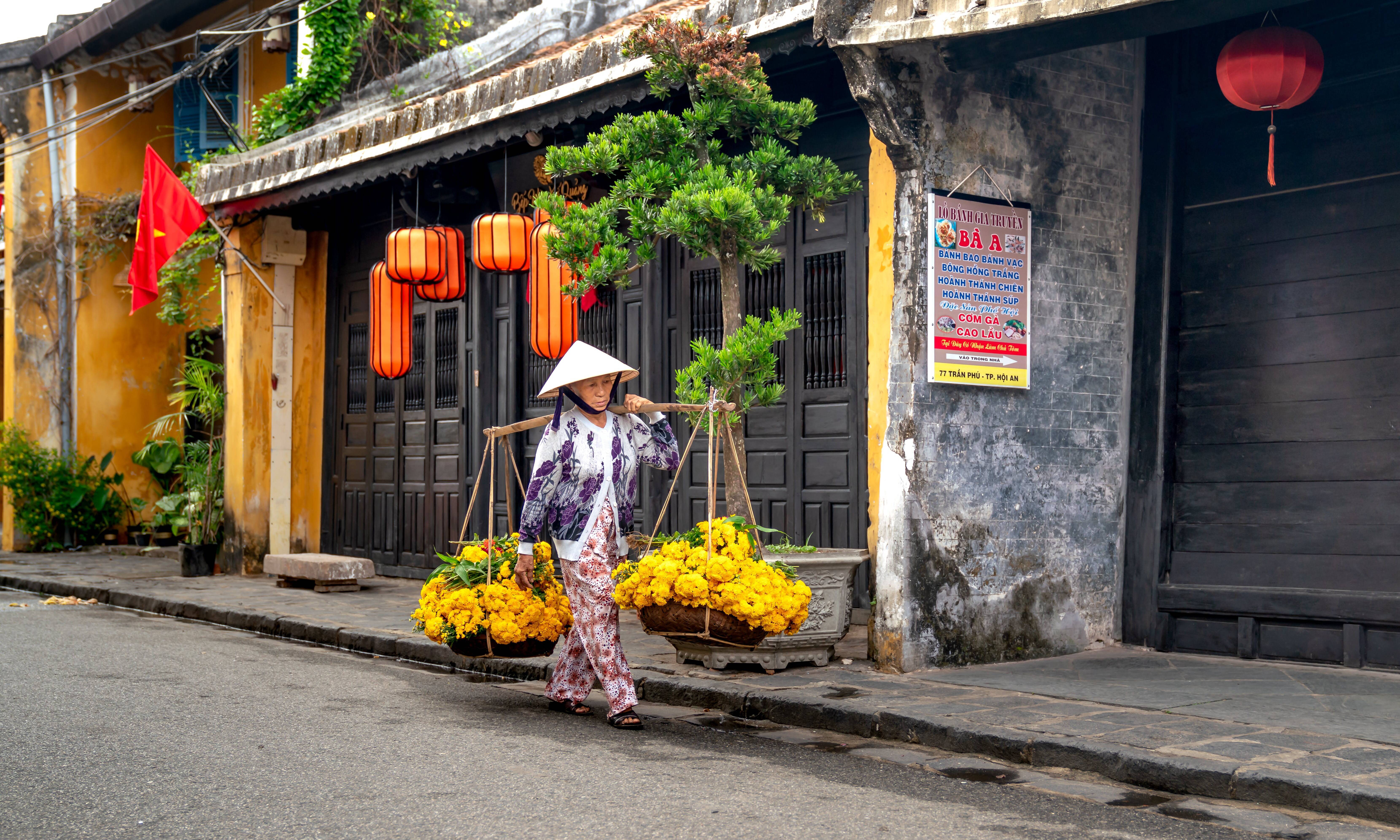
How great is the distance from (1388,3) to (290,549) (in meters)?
13.0

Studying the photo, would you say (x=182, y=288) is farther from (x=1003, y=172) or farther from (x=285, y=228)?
(x=1003, y=172)

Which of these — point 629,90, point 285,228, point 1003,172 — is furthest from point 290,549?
point 1003,172

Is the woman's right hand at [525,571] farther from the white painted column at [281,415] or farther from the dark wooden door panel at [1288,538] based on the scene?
the white painted column at [281,415]

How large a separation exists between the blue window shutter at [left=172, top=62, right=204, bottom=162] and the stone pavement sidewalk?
1189 centimetres

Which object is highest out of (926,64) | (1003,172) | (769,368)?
(926,64)

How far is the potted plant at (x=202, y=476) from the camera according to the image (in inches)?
608

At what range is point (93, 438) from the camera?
1986 centimetres

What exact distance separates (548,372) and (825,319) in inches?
144

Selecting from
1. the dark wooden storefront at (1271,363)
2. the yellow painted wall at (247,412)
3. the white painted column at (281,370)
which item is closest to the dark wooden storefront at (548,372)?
the white painted column at (281,370)

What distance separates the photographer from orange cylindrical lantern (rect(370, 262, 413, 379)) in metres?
12.6

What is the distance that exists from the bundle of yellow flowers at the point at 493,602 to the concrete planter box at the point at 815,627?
0.84 m

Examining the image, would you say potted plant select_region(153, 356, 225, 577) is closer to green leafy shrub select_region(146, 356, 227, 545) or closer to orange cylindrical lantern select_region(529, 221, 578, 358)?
green leafy shrub select_region(146, 356, 227, 545)

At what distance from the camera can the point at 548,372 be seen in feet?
41.6

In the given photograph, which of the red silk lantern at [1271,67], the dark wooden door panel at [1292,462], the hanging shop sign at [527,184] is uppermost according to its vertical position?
the hanging shop sign at [527,184]
